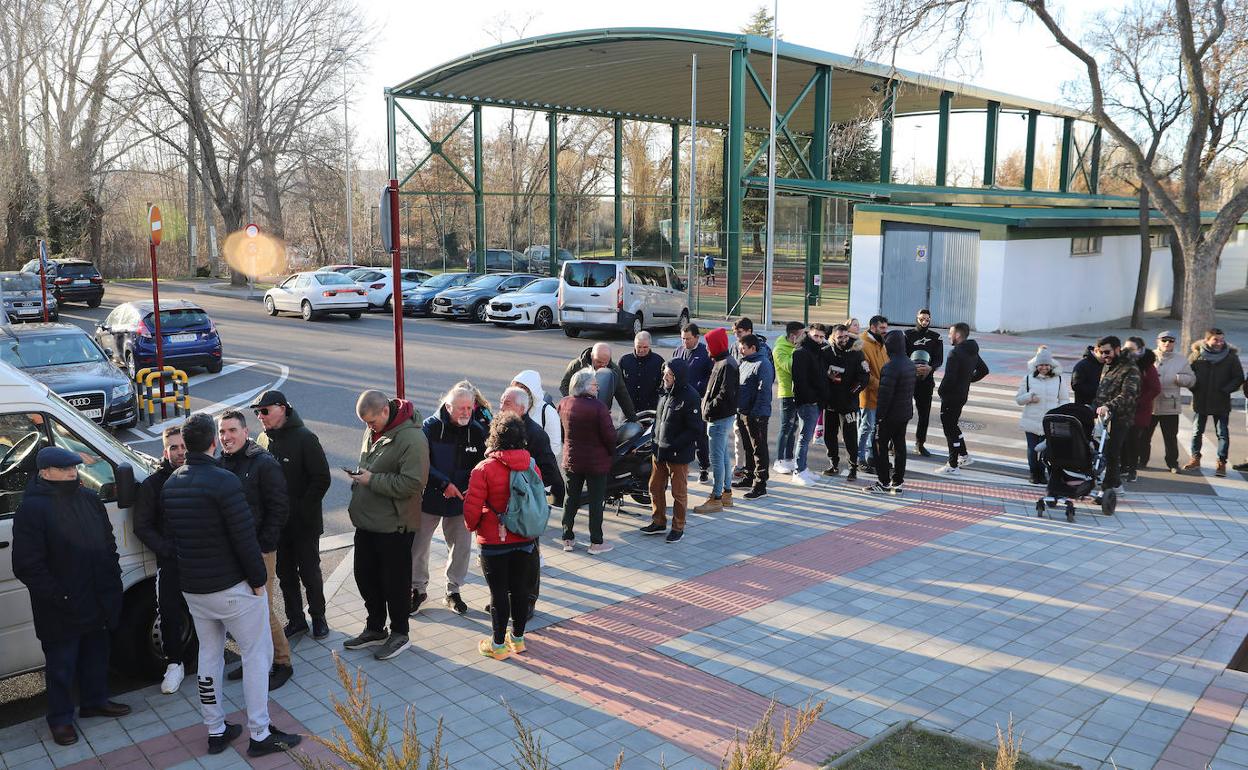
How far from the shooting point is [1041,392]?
10633 mm

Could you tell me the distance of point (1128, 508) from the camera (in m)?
10.3

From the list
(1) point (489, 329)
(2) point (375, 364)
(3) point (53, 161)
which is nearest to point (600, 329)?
(1) point (489, 329)

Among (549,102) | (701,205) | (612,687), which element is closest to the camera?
(612,687)

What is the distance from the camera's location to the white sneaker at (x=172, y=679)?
600 cm

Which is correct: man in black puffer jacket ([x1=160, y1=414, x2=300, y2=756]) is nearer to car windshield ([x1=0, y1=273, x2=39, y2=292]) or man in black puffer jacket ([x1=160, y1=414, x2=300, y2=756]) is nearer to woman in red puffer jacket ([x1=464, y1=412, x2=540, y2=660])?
woman in red puffer jacket ([x1=464, y1=412, x2=540, y2=660])

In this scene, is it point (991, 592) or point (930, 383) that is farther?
point (930, 383)

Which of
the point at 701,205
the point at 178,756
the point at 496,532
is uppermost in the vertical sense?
the point at 701,205

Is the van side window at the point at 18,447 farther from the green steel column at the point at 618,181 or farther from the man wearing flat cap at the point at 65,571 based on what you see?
the green steel column at the point at 618,181

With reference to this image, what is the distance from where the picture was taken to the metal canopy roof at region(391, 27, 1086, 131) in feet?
97.3

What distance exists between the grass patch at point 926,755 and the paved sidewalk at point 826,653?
229 millimetres

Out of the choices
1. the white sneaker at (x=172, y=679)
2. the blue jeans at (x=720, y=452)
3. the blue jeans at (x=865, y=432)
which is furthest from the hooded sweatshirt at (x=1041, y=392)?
the white sneaker at (x=172, y=679)

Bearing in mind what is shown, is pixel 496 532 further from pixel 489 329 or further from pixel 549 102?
pixel 549 102

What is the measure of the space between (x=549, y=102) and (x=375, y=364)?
75.3 ft

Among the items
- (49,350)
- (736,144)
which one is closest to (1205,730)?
(49,350)
